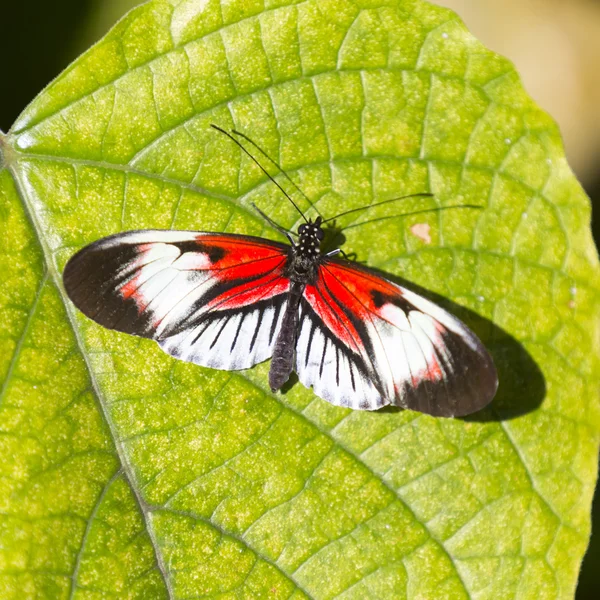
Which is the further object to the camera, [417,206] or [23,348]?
[417,206]

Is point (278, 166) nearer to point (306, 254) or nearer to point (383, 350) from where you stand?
point (306, 254)

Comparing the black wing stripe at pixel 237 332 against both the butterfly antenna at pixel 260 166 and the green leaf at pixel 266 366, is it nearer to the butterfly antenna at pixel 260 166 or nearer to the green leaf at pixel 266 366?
the green leaf at pixel 266 366

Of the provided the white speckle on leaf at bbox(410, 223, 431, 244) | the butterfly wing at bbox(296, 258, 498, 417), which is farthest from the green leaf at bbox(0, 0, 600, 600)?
the butterfly wing at bbox(296, 258, 498, 417)

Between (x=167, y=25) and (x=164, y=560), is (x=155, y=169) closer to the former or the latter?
(x=167, y=25)

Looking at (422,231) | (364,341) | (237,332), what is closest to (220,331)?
(237,332)

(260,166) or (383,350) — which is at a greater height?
(260,166)

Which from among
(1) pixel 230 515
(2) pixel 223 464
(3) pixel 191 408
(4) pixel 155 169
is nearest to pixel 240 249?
(4) pixel 155 169
